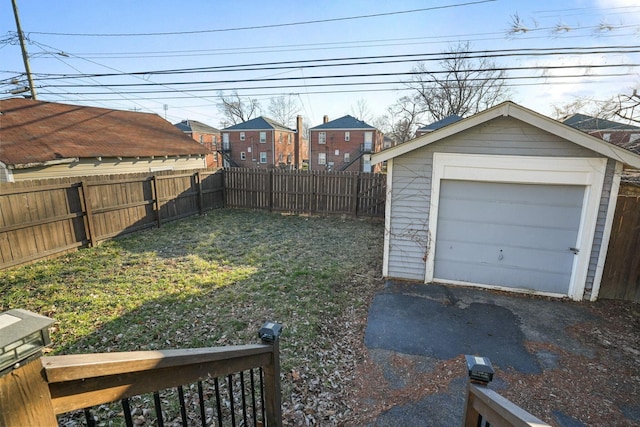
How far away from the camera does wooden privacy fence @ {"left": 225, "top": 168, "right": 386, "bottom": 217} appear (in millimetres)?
11641

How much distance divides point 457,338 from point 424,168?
3.14 meters

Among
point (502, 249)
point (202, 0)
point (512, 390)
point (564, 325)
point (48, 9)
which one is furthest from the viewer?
point (48, 9)

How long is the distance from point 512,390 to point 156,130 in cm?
1719

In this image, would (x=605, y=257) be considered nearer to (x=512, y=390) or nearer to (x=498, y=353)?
(x=498, y=353)

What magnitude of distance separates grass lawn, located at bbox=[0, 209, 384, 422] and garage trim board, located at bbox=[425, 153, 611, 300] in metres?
2.68

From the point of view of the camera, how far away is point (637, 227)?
5469mm

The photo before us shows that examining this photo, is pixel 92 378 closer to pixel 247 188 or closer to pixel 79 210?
pixel 79 210

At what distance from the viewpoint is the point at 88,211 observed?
25.8 feet

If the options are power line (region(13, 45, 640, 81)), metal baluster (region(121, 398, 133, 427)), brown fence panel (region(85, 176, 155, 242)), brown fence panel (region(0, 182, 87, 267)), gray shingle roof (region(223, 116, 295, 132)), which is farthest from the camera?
gray shingle roof (region(223, 116, 295, 132))

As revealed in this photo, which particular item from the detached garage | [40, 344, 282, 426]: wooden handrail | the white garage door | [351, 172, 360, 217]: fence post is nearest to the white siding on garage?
the detached garage

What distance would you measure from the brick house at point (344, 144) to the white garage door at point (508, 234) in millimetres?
28167

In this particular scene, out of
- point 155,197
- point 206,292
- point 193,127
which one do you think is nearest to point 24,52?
point 155,197

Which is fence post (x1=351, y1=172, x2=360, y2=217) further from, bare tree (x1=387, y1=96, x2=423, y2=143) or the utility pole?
bare tree (x1=387, y1=96, x2=423, y2=143)

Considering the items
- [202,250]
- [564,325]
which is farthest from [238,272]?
[564,325]
